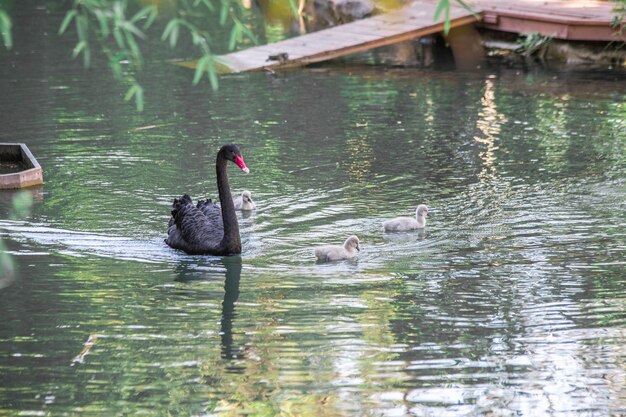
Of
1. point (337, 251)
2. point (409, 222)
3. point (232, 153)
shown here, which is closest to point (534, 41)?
point (409, 222)

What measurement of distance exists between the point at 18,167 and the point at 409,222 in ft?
15.9

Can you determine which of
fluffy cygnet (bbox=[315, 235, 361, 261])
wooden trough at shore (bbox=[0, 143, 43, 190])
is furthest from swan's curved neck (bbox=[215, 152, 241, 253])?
wooden trough at shore (bbox=[0, 143, 43, 190])

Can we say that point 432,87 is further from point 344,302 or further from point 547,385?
point 547,385

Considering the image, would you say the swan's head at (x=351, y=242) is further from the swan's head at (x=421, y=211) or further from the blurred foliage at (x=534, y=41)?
the blurred foliage at (x=534, y=41)

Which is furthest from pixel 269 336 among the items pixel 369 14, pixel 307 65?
pixel 369 14

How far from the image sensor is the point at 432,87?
1647 centimetres

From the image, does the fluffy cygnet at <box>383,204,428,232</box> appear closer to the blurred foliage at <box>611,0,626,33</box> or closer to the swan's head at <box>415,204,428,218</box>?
the swan's head at <box>415,204,428,218</box>

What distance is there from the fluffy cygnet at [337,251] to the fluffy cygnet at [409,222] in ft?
2.39

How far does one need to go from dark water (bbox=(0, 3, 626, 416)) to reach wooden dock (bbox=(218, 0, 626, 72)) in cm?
187

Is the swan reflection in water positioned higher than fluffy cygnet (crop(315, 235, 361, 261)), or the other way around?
fluffy cygnet (crop(315, 235, 361, 261))

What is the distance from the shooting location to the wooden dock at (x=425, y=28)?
58.2ft

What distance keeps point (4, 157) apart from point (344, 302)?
5.87 m

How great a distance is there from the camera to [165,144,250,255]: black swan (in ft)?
29.8

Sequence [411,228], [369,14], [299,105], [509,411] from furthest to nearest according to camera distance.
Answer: [369,14]
[299,105]
[411,228]
[509,411]
